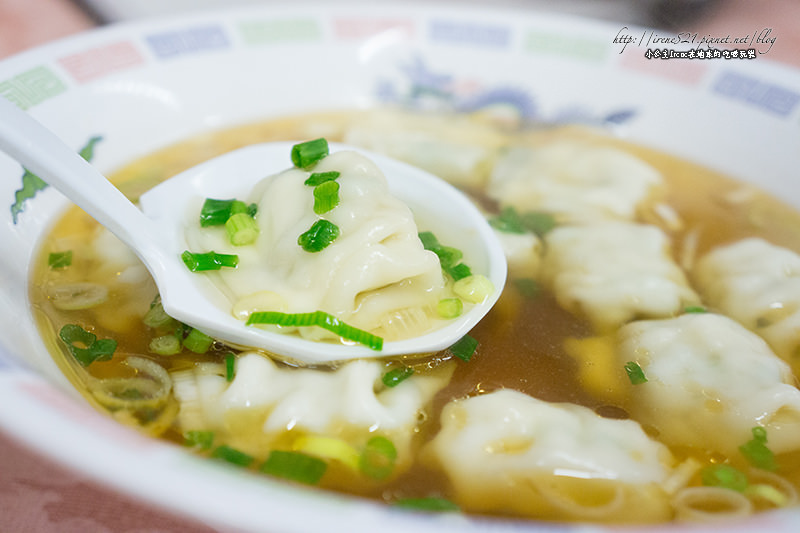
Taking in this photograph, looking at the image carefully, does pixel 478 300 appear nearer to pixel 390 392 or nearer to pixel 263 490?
pixel 390 392

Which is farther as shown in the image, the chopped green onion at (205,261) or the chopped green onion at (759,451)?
the chopped green onion at (205,261)

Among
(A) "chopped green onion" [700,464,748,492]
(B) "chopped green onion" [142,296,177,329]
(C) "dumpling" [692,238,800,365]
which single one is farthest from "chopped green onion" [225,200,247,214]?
(C) "dumpling" [692,238,800,365]

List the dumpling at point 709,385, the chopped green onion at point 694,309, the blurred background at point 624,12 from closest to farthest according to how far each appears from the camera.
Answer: the dumpling at point 709,385 → the chopped green onion at point 694,309 → the blurred background at point 624,12

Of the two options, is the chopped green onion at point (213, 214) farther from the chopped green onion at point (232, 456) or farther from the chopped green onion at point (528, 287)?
the chopped green onion at point (528, 287)

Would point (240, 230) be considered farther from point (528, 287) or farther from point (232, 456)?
point (528, 287)

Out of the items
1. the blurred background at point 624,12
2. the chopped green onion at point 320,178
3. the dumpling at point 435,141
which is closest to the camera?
the chopped green onion at point 320,178

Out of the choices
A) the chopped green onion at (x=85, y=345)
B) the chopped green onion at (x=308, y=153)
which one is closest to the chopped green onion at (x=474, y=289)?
the chopped green onion at (x=308, y=153)

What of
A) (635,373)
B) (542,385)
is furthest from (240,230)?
(635,373)
